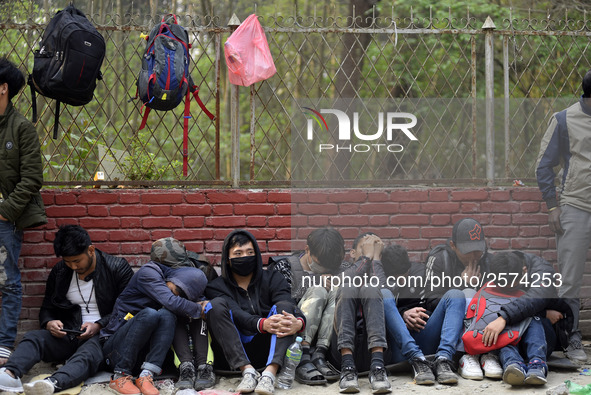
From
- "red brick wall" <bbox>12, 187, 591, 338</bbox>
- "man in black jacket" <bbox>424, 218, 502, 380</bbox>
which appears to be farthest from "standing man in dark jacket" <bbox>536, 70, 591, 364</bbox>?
"man in black jacket" <bbox>424, 218, 502, 380</bbox>

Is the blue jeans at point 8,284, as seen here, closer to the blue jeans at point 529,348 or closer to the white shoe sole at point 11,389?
the white shoe sole at point 11,389

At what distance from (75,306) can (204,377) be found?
3.79ft

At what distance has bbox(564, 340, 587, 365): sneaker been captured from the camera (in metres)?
5.14

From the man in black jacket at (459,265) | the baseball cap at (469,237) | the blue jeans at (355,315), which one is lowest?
the blue jeans at (355,315)

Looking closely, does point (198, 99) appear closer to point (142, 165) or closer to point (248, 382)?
point (142, 165)

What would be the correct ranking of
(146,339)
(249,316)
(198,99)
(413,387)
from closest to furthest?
(413,387)
(146,339)
(249,316)
(198,99)

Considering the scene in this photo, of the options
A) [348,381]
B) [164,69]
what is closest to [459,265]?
[348,381]

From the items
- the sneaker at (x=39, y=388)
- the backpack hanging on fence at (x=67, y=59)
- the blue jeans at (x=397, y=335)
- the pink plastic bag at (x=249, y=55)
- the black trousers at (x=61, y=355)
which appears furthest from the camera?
the pink plastic bag at (x=249, y=55)

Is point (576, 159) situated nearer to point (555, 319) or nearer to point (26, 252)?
point (555, 319)

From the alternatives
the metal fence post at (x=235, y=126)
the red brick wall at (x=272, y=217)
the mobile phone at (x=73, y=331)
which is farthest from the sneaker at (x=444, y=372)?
the mobile phone at (x=73, y=331)

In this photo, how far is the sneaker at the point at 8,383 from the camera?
4.37 m

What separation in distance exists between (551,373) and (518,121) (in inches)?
89.3

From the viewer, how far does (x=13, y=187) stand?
16.3ft

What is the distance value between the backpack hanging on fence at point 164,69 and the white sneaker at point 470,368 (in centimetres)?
288
